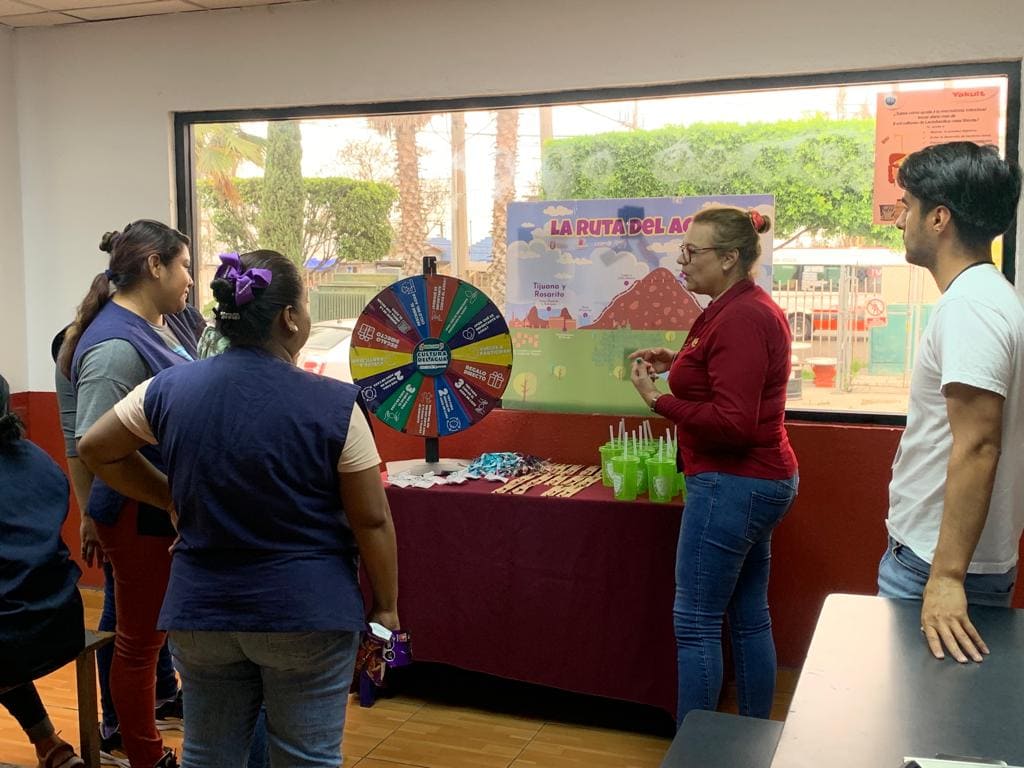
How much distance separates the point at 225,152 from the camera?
4.40 m

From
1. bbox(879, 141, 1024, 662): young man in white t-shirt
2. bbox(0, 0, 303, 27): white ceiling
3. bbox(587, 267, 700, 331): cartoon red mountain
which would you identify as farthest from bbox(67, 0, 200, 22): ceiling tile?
bbox(879, 141, 1024, 662): young man in white t-shirt

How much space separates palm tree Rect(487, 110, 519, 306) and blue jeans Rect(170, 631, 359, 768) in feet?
7.38

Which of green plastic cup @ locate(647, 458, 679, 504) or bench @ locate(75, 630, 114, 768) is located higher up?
green plastic cup @ locate(647, 458, 679, 504)

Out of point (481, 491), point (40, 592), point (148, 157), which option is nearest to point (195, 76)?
point (148, 157)

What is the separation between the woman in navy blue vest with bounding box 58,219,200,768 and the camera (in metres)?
2.61

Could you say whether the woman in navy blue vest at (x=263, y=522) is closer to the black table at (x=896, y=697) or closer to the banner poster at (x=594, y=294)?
the black table at (x=896, y=697)

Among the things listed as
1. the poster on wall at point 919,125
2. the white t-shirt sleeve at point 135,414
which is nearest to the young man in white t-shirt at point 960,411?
the white t-shirt sleeve at point 135,414

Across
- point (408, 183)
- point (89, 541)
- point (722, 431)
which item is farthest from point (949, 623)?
point (408, 183)

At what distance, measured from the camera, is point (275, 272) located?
1.94 metres

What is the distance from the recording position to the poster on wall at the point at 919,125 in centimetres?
336

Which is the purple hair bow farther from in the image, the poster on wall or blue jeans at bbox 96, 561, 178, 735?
the poster on wall

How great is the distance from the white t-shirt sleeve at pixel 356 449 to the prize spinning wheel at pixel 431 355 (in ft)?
5.21

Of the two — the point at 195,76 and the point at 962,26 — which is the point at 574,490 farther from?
the point at 195,76

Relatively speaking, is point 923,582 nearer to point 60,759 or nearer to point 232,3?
point 60,759
